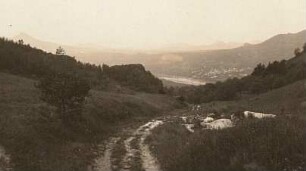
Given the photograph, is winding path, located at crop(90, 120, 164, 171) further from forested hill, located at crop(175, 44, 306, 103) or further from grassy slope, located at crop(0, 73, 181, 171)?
forested hill, located at crop(175, 44, 306, 103)

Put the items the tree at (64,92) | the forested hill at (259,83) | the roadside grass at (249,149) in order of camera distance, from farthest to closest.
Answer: the forested hill at (259,83) → the tree at (64,92) → the roadside grass at (249,149)

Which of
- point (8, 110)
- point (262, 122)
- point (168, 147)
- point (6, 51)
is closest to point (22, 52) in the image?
point (6, 51)

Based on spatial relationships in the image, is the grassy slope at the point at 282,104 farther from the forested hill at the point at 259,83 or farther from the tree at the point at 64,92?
the forested hill at the point at 259,83

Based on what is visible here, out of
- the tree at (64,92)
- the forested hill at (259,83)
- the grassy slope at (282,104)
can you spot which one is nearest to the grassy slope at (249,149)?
the tree at (64,92)

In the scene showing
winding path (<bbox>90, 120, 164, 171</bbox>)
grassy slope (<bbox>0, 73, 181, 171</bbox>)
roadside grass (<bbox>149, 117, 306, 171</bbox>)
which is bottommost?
winding path (<bbox>90, 120, 164, 171</bbox>)

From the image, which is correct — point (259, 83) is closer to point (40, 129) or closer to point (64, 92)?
point (64, 92)

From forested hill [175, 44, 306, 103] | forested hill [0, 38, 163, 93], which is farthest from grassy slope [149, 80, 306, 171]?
forested hill [175, 44, 306, 103]
